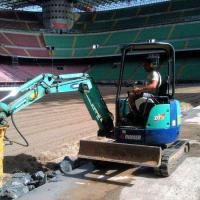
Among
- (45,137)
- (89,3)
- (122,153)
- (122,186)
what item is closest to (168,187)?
(122,186)

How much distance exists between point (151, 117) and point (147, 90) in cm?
58

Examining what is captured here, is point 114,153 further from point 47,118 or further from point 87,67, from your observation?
point 87,67

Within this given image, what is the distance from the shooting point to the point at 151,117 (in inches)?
286

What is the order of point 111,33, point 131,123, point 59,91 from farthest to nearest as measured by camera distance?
1. point 111,33
2. point 131,123
3. point 59,91

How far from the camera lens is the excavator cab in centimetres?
731

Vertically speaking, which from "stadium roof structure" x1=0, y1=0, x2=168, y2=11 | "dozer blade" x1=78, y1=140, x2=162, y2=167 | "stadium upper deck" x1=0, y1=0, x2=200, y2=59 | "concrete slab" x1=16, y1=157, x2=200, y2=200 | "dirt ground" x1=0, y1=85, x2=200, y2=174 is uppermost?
"stadium roof structure" x1=0, y1=0, x2=168, y2=11

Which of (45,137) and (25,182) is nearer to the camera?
(25,182)

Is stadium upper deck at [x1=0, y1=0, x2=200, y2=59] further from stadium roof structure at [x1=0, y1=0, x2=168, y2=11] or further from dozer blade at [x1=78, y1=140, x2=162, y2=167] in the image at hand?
dozer blade at [x1=78, y1=140, x2=162, y2=167]

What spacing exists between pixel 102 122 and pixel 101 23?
207ft

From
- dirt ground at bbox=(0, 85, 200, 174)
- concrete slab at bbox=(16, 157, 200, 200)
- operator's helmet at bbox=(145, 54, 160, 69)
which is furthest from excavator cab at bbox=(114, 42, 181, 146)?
dirt ground at bbox=(0, 85, 200, 174)

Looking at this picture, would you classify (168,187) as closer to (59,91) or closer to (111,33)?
(59,91)

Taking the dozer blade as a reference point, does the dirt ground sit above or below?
below

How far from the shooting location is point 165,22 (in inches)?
2416

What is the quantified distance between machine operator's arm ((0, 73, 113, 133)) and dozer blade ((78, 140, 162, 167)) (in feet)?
2.75
